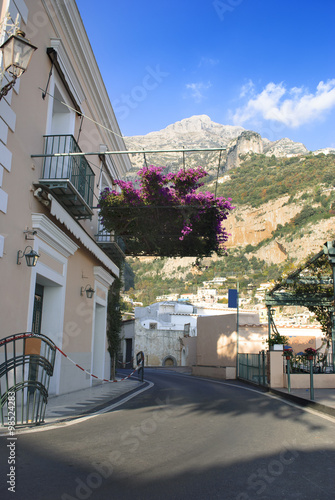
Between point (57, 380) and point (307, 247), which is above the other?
point (307, 247)

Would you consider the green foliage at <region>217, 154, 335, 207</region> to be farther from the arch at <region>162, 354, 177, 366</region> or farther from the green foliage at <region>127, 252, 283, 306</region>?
the arch at <region>162, 354, 177, 366</region>

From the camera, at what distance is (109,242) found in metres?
13.6

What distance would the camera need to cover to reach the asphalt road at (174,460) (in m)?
3.28

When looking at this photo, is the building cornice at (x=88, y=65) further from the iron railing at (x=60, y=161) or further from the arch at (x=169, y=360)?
the arch at (x=169, y=360)

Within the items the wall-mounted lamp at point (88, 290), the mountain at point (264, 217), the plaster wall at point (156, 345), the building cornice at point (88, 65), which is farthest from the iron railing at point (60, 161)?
the mountain at point (264, 217)

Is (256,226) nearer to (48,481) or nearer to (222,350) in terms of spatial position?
(222,350)

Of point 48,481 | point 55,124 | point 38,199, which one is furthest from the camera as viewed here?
point 55,124

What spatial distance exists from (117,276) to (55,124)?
7.49m

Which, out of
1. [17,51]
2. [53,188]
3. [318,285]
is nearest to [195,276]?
[318,285]

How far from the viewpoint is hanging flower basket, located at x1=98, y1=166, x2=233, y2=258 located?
34.5 feet

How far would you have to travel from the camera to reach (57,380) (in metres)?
10.0

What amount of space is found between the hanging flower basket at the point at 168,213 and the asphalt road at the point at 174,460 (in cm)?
563

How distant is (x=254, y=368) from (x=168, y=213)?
27.5 ft

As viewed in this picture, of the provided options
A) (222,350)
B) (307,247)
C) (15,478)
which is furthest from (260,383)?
(307,247)
